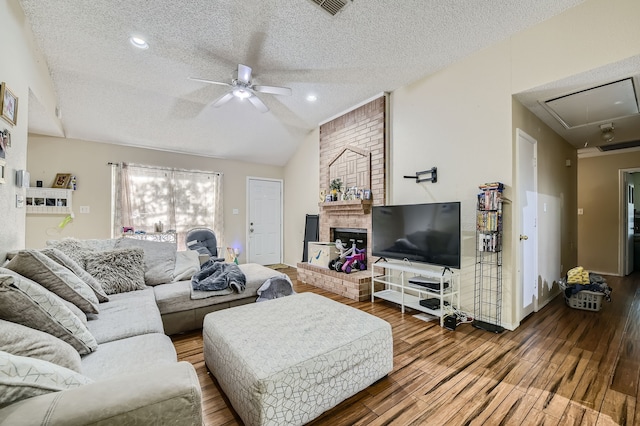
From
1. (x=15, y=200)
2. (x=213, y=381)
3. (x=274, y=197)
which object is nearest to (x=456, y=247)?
(x=213, y=381)

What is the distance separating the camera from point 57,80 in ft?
11.0

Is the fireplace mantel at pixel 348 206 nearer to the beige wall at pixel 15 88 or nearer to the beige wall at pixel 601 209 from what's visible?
the beige wall at pixel 15 88

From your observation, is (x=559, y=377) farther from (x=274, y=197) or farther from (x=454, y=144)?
(x=274, y=197)

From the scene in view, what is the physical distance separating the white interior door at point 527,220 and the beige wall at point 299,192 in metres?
3.26

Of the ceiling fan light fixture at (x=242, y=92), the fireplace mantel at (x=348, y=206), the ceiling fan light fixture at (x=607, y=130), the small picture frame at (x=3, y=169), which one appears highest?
the ceiling fan light fixture at (x=242, y=92)

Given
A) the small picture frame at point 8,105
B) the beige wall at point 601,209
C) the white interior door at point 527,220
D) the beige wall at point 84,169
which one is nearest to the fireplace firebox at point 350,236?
the white interior door at point 527,220

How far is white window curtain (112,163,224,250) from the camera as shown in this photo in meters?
4.68

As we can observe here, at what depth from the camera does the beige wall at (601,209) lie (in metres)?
4.96

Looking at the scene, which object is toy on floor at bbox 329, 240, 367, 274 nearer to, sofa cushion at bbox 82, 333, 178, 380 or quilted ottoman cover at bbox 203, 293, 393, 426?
quilted ottoman cover at bbox 203, 293, 393, 426

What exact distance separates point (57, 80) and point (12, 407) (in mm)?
4227

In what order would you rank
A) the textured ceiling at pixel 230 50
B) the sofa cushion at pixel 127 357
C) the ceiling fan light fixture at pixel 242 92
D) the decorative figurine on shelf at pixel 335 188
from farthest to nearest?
1. the decorative figurine on shelf at pixel 335 188
2. the ceiling fan light fixture at pixel 242 92
3. the textured ceiling at pixel 230 50
4. the sofa cushion at pixel 127 357

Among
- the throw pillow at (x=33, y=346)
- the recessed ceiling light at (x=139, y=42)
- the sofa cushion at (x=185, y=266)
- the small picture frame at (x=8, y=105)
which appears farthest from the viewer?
the sofa cushion at (x=185, y=266)

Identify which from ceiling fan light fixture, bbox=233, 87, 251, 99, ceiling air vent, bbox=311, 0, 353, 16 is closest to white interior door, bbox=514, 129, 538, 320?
ceiling air vent, bbox=311, 0, 353, 16

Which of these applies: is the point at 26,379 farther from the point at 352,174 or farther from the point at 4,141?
the point at 352,174
